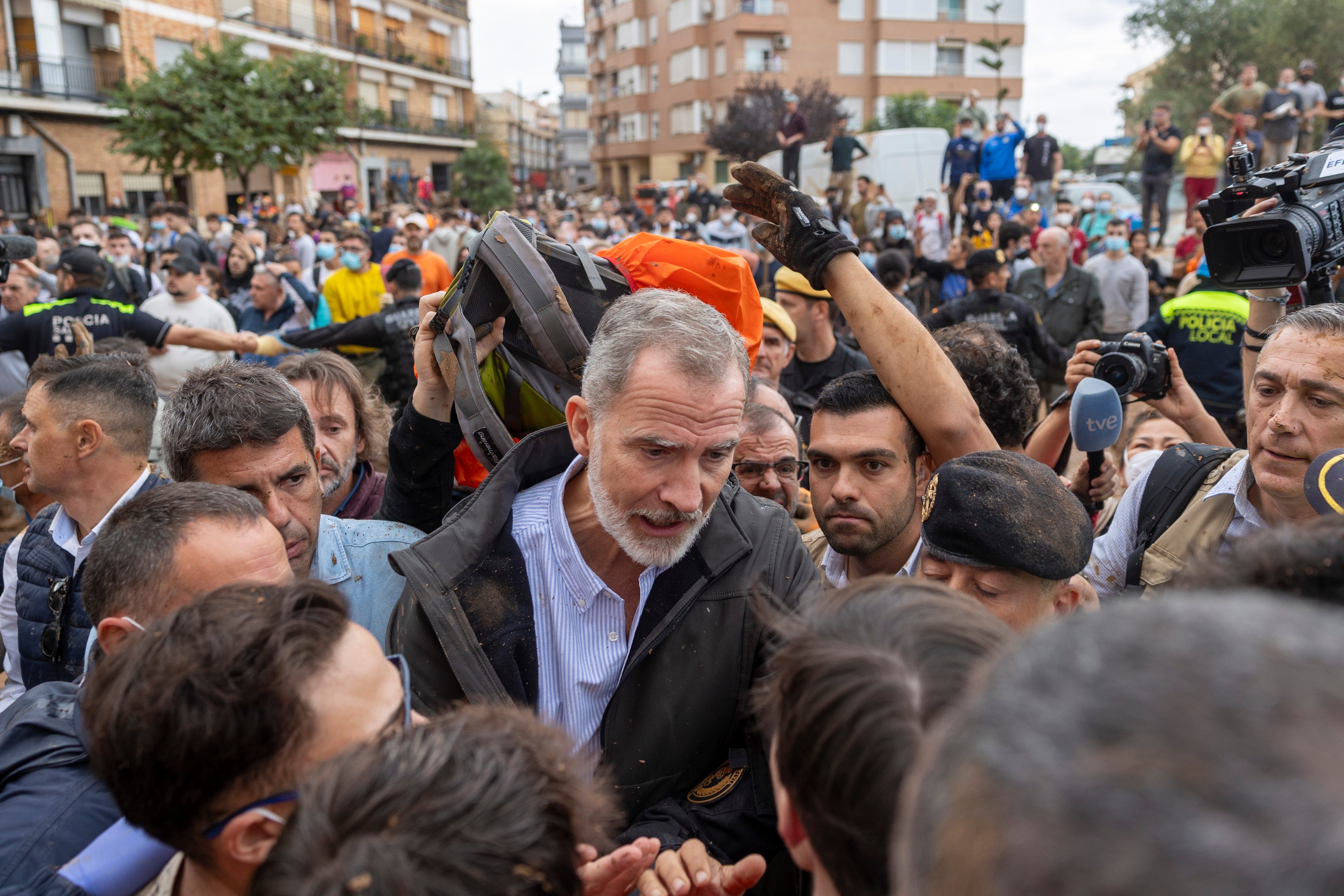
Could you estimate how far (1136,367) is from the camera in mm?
2846

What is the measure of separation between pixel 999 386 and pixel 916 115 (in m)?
40.6

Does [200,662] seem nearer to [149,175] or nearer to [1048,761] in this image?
[1048,761]

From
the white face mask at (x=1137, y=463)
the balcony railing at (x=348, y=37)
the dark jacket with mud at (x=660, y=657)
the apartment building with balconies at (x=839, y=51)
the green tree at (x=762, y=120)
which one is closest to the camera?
the dark jacket with mud at (x=660, y=657)

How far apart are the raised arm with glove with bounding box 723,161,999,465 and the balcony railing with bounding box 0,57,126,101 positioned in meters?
30.1

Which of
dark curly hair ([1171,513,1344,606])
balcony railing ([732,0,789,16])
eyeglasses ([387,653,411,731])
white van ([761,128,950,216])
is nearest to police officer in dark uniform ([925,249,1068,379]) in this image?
dark curly hair ([1171,513,1344,606])

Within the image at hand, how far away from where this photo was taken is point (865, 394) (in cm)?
273

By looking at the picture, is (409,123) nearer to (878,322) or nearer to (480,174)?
(480,174)

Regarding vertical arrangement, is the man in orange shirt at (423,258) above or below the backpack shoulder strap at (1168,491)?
above

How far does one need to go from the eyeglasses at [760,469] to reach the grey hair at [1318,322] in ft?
4.82

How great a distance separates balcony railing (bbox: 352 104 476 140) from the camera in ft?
128

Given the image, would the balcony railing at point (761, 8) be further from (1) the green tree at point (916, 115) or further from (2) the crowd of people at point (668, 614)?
(2) the crowd of people at point (668, 614)

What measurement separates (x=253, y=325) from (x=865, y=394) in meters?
6.57

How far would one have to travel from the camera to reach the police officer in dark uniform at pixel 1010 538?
2.01 m

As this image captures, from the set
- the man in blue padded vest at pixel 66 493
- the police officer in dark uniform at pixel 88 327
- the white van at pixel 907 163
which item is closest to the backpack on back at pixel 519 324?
the man in blue padded vest at pixel 66 493
